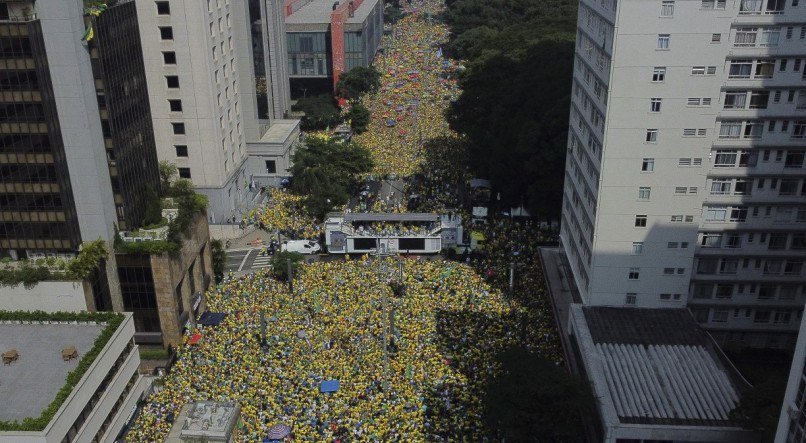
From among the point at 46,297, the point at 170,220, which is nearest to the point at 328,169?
the point at 170,220

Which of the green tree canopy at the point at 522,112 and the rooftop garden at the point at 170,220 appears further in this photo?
the green tree canopy at the point at 522,112

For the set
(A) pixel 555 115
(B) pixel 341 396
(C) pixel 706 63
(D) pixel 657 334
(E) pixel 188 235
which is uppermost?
(C) pixel 706 63

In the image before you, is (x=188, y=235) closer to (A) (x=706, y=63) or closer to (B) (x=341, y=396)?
(B) (x=341, y=396)

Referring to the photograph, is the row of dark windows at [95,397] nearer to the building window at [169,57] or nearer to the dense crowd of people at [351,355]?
the dense crowd of people at [351,355]

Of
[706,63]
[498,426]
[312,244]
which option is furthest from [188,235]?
[706,63]

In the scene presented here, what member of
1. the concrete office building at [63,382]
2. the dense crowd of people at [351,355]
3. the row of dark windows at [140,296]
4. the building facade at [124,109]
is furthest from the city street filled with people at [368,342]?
the building facade at [124,109]

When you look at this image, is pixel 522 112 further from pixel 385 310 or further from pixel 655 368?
pixel 655 368
